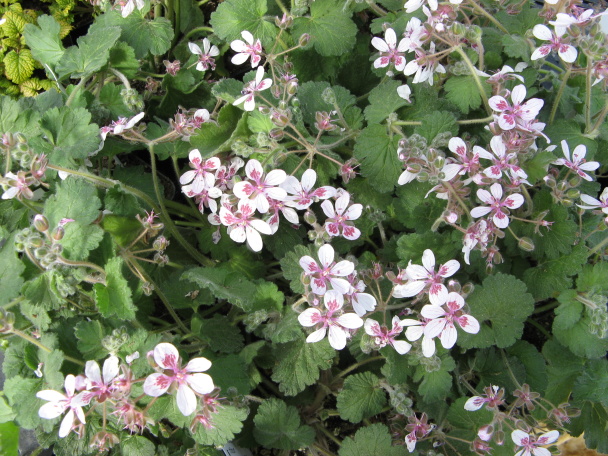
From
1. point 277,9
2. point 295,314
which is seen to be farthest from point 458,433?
point 277,9

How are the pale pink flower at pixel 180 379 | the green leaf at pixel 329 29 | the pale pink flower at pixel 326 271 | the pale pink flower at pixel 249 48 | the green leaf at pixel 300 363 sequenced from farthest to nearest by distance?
the green leaf at pixel 329 29 → the pale pink flower at pixel 249 48 → the green leaf at pixel 300 363 → the pale pink flower at pixel 326 271 → the pale pink flower at pixel 180 379

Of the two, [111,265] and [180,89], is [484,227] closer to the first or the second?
[111,265]

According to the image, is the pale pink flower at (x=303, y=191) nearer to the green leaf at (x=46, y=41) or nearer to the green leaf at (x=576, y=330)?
the green leaf at (x=576, y=330)

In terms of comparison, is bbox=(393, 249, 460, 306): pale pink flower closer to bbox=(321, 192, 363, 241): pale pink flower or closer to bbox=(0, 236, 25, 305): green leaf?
bbox=(321, 192, 363, 241): pale pink flower

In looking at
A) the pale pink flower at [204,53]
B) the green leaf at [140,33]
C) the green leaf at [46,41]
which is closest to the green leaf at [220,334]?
the pale pink flower at [204,53]

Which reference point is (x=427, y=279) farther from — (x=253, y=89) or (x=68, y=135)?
(x=68, y=135)
